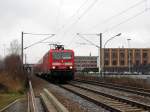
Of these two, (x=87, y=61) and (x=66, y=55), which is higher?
(x=87, y=61)

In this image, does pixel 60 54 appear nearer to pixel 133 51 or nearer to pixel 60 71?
pixel 60 71

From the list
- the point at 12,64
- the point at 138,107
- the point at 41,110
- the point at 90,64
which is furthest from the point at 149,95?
the point at 90,64

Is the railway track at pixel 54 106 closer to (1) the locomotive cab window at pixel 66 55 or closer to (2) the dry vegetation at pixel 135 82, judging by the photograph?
(2) the dry vegetation at pixel 135 82

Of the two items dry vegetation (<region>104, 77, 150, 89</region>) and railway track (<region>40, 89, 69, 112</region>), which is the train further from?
railway track (<region>40, 89, 69, 112</region>)

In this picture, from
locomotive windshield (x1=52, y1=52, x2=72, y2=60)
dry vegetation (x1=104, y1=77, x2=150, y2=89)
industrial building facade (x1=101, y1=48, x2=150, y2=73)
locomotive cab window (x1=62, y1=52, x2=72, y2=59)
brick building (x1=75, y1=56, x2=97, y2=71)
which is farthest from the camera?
brick building (x1=75, y1=56, x2=97, y2=71)

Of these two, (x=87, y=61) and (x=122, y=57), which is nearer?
(x=122, y=57)

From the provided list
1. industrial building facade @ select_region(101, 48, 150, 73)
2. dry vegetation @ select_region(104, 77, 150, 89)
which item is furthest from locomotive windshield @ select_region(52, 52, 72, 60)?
industrial building facade @ select_region(101, 48, 150, 73)

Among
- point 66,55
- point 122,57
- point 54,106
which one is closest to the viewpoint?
point 54,106

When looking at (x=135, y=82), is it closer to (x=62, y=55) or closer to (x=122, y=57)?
(x=62, y=55)

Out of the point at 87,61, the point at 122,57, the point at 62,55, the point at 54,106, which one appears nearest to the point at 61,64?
the point at 62,55

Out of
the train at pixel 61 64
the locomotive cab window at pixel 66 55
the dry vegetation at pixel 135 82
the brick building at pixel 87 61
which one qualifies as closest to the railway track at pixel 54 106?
the dry vegetation at pixel 135 82

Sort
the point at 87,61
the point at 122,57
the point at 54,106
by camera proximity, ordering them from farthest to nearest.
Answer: the point at 87,61, the point at 122,57, the point at 54,106

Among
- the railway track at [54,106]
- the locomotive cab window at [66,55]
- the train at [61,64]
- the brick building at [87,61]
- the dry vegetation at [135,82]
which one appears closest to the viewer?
the railway track at [54,106]

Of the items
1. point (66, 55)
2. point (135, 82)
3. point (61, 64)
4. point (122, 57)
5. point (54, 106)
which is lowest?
point (54, 106)
